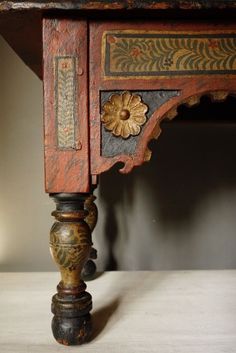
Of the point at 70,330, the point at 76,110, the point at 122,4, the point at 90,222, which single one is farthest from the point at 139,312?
the point at 122,4

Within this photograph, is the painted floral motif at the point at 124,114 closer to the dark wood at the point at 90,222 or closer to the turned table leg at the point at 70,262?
the turned table leg at the point at 70,262

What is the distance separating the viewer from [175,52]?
2.09 ft

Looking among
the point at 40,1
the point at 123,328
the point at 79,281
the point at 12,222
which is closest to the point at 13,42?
the point at 40,1

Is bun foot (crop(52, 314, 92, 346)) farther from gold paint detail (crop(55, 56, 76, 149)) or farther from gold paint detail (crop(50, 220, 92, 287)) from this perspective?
gold paint detail (crop(55, 56, 76, 149))

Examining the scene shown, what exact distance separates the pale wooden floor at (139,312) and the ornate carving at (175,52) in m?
0.44

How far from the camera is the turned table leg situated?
64cm

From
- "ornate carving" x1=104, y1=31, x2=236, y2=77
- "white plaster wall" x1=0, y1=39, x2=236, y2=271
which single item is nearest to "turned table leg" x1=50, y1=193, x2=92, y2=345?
"ornate carving" x1=104, y1=31, x2=236, y2=77

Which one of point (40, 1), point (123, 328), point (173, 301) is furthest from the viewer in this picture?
point (173, 301)

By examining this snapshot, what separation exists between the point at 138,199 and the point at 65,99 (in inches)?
30.0

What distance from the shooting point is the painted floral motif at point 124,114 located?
64 centimetres

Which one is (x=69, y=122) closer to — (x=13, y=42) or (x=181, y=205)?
(x=13, y=42)

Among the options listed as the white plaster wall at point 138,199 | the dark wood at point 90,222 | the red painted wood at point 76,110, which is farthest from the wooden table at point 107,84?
the white plaster wall at point 138,199

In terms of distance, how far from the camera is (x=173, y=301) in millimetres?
894

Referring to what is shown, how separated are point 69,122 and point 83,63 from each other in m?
0.09
